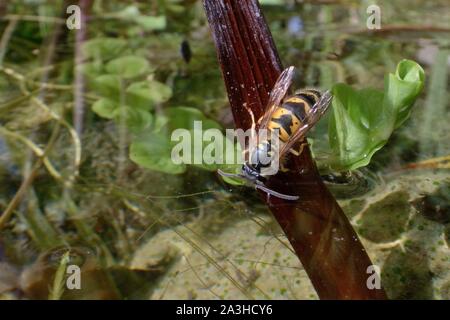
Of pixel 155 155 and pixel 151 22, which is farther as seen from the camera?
pixel 151 22

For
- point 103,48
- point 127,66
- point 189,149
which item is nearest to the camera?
point 189,149

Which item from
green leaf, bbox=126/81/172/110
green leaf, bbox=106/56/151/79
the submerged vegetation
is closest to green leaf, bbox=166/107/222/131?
the submerged vegetation

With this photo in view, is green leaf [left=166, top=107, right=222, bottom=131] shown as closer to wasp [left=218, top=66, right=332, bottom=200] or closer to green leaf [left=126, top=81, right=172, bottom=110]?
green leaf [left=126, top=81, right=172, bottom=110]

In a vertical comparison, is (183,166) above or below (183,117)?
below

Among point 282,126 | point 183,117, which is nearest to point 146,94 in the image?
point 183,117

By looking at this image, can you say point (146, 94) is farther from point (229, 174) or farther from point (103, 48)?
point (229, 174)

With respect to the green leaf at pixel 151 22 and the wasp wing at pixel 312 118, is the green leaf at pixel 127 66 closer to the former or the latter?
the green leaf at pixel 151 22
